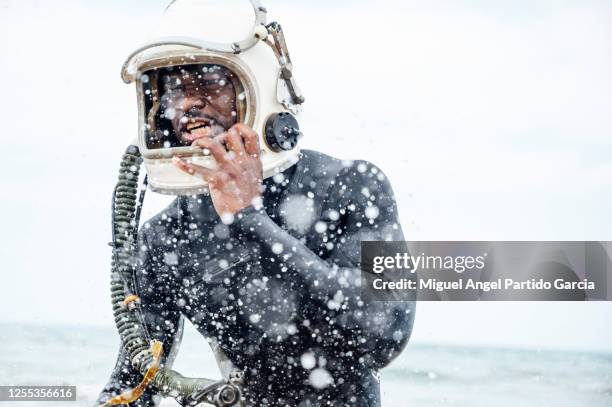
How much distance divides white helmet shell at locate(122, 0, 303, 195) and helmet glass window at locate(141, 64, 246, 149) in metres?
0.02

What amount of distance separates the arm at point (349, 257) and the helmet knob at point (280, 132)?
13 cm

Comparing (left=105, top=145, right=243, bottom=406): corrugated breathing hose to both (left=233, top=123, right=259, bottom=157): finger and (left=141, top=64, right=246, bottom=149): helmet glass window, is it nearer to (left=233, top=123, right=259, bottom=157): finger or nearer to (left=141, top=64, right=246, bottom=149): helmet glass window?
(left=141, top=64, right=246, bottom=149): helmet glass window

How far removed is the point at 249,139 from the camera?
4.28ft

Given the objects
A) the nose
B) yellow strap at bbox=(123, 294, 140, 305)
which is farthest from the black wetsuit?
the nose

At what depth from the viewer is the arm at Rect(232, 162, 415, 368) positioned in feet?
4.19

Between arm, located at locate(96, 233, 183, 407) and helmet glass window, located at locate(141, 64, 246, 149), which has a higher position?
helmet glass window, located at locate(141, 64, 246, 149)

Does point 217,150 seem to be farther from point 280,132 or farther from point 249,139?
point 280,132

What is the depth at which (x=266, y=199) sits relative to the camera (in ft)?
5.10

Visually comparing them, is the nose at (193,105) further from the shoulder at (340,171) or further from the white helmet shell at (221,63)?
the shoulder at (340,171)

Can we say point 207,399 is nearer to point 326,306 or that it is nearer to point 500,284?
point 326,306

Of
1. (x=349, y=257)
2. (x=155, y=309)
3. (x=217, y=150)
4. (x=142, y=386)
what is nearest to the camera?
(x=217, y=150)

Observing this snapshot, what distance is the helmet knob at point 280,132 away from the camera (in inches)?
56.7

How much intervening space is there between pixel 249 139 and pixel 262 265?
0.83 ft

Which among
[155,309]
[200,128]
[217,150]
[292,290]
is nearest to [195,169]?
[217,150]
